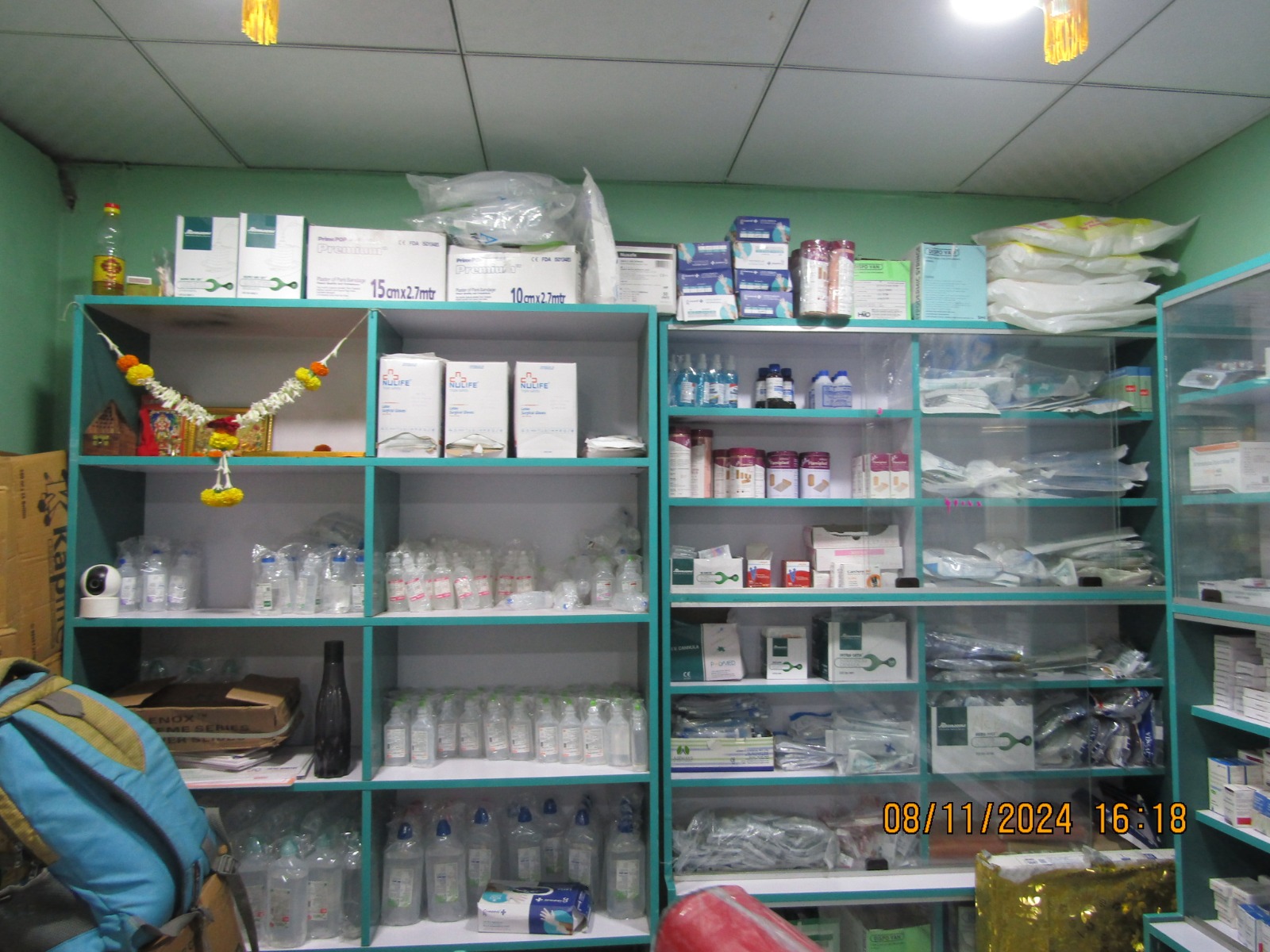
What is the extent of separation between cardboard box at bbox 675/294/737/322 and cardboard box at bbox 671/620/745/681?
3.40ft

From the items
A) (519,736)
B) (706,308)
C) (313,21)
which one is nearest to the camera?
(313,21)

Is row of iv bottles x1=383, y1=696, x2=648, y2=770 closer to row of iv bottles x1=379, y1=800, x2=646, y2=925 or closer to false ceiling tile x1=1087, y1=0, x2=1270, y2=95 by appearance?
row of iv bottles x1=379, y1=800, x2=646, y2=925

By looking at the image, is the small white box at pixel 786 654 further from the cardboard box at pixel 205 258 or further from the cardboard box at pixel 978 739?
the cardboard box at pixel 205 258

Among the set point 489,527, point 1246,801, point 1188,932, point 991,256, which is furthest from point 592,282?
point 1188,932

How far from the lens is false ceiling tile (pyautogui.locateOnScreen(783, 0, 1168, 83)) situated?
5.50 ft

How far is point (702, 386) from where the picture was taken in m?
2.38

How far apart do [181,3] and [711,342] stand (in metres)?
1.75

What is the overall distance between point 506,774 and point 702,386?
54.9 inches

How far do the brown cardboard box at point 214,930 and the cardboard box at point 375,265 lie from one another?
167 centimetres

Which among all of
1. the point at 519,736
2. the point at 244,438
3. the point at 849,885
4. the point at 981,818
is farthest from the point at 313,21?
the point at 981,818

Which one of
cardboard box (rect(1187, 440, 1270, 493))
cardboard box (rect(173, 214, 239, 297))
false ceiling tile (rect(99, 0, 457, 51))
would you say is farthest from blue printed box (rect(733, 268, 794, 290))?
cardboard box (rect(173, 214, 239, 297))

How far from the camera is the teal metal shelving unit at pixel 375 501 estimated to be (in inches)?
80.9

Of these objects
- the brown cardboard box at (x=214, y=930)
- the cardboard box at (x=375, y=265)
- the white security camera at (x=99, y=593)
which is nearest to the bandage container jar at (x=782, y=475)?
the cardboard box at (x=375, y=265)

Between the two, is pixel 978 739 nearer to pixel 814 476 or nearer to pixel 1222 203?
pixel 814 476
